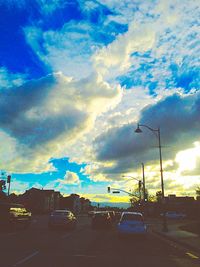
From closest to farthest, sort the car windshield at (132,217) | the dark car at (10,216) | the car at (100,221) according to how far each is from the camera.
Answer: the car windshield at (132,217), the dark car at (10,216), the car at (100,221)

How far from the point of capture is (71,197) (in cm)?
19488

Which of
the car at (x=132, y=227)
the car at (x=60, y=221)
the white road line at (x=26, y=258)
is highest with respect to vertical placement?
the car at (x=60, y=221)

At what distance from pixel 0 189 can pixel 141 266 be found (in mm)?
88819

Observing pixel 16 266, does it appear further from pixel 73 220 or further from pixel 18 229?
pixel 73 220

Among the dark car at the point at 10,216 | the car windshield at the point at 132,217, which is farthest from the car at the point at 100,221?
the car windshield at the point at 132,217

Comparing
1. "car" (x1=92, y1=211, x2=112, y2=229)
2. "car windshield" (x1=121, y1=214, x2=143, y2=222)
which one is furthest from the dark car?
"car windshield" (x1=121, y1=214, x2=143, y2=222)

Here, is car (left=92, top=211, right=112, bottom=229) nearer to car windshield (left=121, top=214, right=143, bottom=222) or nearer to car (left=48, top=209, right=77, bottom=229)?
car (left=48, top=209, right=77, bottom=229)

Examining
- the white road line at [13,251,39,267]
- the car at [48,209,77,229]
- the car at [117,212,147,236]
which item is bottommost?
the white road line at [13,251,39,267]

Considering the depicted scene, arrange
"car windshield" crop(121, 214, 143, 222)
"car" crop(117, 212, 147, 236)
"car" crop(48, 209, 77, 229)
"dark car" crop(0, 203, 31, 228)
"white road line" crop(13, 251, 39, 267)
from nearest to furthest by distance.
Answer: "white road line" crop(13, 251, 39, 267) → "car" crop(117, 212, 147, 236) → "car windshield" crop(121, 214, 143, 222) → "dark car" crop(0, 203, 31, 228) → "car" crop(48, 209, 77, 229)

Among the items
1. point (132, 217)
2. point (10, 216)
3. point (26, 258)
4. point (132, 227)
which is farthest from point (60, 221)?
point (26, 258)

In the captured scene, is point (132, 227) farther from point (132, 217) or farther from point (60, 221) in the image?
point (60, 221)

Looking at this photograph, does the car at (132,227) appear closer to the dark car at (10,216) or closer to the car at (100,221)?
the dark car at (10,216)

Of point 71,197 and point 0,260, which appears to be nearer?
point 0,260

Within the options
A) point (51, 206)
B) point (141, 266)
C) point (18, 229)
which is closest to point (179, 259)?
point (141, 266)
